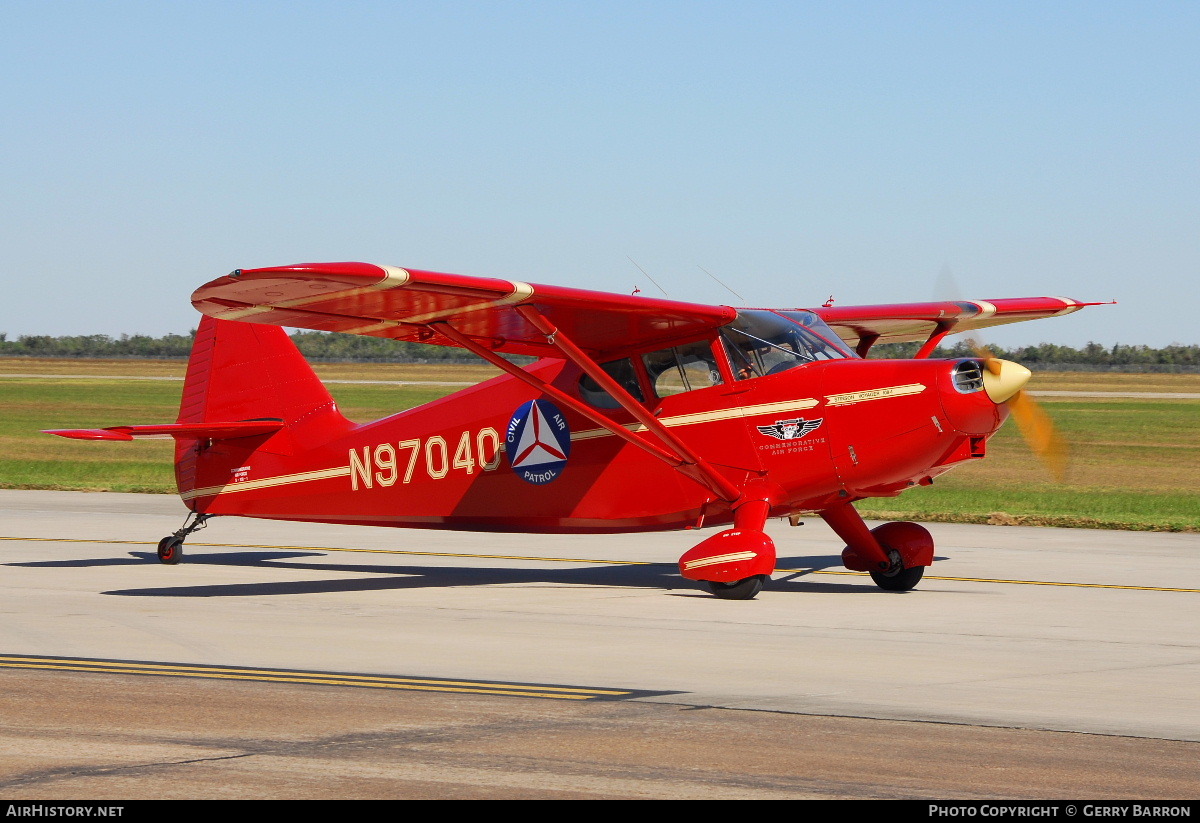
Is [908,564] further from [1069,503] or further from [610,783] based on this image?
[1069,503]

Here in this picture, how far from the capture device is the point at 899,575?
48.5 feet

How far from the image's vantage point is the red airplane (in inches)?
516

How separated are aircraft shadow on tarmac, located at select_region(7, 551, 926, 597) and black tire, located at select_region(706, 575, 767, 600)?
0.61 m

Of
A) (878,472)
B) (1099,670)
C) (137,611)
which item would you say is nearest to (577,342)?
(878,472)

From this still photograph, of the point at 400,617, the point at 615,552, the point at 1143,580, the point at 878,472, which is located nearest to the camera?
the point at 400,617

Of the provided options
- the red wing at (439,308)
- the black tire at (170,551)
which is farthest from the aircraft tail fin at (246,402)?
the red wing at (439,308)

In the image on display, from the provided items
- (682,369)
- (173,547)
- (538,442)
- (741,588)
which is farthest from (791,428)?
(173,547)

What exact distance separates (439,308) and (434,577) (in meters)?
4.23

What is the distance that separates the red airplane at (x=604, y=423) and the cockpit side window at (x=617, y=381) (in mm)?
16

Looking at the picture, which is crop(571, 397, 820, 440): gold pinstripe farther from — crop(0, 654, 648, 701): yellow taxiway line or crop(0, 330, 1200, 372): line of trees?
crop(0, 330, 1200, 372): line of trees

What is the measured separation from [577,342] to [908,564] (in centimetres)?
400

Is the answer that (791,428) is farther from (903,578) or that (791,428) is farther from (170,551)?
(170,551)

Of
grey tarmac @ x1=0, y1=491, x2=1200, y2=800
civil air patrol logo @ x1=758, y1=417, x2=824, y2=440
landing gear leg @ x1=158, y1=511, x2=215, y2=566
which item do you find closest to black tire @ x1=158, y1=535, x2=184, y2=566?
landing gear leg @ x1=158, y1=511, x2=215, y2=566

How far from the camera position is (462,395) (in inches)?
622
